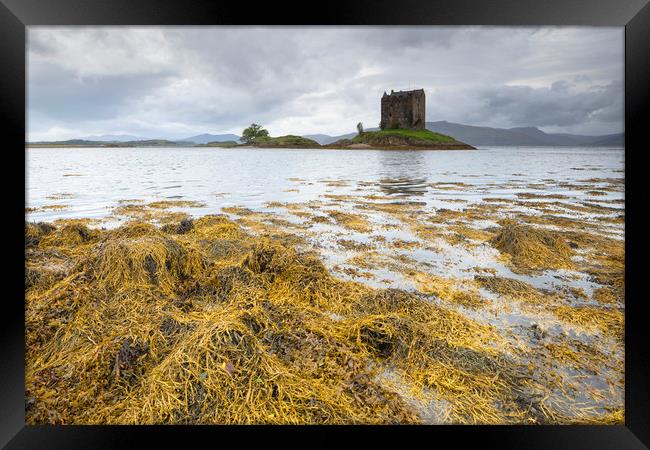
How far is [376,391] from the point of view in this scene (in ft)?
7.61

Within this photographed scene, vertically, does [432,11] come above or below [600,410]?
above

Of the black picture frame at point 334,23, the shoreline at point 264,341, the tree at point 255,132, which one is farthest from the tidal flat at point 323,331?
the tree at point 255,132

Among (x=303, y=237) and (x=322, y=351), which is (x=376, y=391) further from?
(x=303, y=237)

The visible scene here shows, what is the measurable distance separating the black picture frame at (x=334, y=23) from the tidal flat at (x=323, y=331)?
0.15 metres

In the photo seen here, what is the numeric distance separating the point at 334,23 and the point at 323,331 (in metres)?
2.21

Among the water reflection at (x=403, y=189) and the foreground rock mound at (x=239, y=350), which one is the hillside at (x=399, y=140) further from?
the foreground rock mound at (x=239, y=350)

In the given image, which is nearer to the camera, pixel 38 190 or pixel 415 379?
pixel 415 379

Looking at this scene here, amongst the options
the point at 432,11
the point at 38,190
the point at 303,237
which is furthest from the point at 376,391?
the point at 38,190

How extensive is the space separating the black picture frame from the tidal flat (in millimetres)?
146

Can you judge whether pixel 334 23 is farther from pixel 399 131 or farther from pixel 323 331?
pixel 399 131

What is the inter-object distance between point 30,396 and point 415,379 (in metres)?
2.52

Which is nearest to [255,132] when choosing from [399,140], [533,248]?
[399,140]

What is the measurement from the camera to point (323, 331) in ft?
9.38

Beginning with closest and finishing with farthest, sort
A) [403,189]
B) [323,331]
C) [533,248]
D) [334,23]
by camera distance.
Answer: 1. [334,23]
2. [323,331]
3. [533,248]
4. [403,189]
